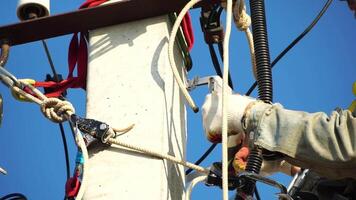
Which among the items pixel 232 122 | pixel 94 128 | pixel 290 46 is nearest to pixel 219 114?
pixel 232 122

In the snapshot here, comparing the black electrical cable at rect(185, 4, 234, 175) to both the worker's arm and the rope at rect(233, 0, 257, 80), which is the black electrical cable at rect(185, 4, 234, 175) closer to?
the rope at rect(233, 0, 257, 80)

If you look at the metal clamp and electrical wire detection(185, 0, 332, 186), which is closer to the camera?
the metal clamp

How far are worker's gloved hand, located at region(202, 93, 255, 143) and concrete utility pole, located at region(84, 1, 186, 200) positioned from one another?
17 cm

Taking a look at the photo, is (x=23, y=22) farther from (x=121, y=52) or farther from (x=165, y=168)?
(x=165, y=168)

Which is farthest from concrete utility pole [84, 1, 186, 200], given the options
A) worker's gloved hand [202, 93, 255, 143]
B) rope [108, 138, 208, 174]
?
worker's gloved hand [202, 93, 255, 143]

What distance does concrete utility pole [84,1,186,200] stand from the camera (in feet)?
9.07

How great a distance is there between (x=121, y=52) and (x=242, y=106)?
59 centimetres

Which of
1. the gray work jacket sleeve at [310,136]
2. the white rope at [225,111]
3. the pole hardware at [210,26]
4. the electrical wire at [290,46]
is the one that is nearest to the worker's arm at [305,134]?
the gray work jacket sleeve at [310,136]

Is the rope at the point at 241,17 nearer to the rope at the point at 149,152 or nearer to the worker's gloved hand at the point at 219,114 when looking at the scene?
the worker's gloved hand at the point at 219,114

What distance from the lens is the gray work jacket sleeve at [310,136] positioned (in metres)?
2.48

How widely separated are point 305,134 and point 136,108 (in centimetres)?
68

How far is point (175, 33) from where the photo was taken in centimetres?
293

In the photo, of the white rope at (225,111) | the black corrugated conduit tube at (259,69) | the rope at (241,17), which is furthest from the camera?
the rope at (241,17)

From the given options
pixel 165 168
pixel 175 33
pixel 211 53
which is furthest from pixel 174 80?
pixel 211 53
